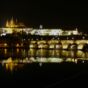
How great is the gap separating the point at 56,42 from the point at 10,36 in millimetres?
13632

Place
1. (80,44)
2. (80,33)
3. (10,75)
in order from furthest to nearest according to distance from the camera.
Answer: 1. (80,33)
2. (80,44)
3. (10,75)

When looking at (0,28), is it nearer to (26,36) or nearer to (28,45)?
(26,36)

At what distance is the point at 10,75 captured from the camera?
24.5m

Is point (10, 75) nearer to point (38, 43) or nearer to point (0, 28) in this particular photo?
point (38, 43)

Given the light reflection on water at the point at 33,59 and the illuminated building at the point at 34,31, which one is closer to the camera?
the light reflection on water at the point at 33,59

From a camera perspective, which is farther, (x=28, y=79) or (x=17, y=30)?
(x=17, y=30)

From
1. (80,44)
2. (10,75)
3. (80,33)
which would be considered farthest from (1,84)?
(80,33)

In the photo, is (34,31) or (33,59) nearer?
(33,59)

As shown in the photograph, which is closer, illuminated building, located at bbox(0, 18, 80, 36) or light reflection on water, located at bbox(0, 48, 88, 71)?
light reflection on water, located at bbox(0, 48, 88, 71)

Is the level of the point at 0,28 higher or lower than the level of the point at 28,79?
higher

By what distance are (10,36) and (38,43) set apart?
11103mm

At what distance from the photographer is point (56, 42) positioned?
85.7 m

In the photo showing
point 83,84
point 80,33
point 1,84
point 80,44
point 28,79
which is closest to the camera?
point 83,84

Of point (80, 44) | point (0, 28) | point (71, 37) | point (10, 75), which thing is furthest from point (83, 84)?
point (0, 28)
